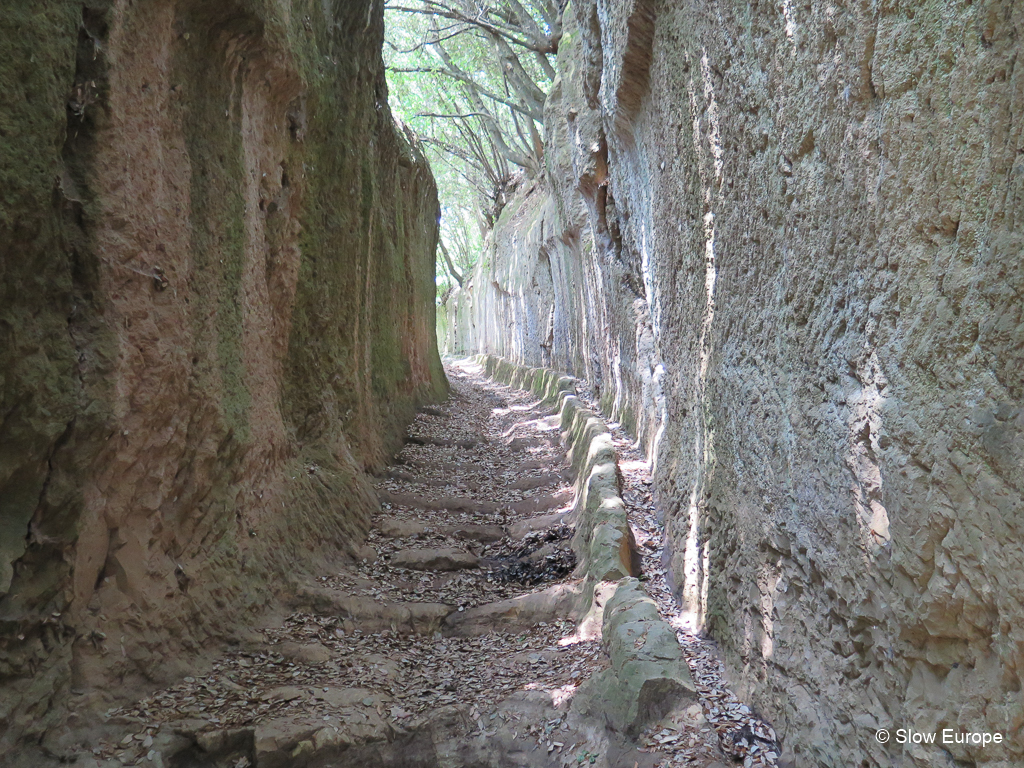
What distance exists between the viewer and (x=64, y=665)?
291cm

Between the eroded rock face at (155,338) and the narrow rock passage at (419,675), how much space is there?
308mm

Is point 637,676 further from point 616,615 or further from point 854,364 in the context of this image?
→ point 854,364

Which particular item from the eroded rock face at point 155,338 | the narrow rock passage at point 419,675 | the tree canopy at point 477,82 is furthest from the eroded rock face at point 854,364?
the tree canopy at point 477,82

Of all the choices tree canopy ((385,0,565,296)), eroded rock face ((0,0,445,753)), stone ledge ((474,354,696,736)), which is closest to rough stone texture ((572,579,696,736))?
stone ledge ((474,354,696,736))

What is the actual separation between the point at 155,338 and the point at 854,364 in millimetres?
3306

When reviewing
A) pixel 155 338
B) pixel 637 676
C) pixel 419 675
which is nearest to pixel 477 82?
pixel 155 338

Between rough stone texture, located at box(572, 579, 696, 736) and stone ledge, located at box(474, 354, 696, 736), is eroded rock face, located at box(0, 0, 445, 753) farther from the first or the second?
rough stone texture, located at box(572, 579, 696, 736)

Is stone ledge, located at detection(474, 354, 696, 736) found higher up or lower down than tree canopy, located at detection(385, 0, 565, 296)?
lower down

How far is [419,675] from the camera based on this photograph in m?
4.03

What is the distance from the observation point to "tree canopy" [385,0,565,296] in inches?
611

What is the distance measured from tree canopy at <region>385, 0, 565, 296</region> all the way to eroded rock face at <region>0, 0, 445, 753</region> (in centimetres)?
1094

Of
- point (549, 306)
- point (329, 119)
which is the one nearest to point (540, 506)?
point (329, 119)

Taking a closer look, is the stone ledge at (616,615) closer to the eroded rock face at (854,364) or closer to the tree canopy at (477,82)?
the eroded rock face at (854,364)

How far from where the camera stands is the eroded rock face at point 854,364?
1.70 metres
